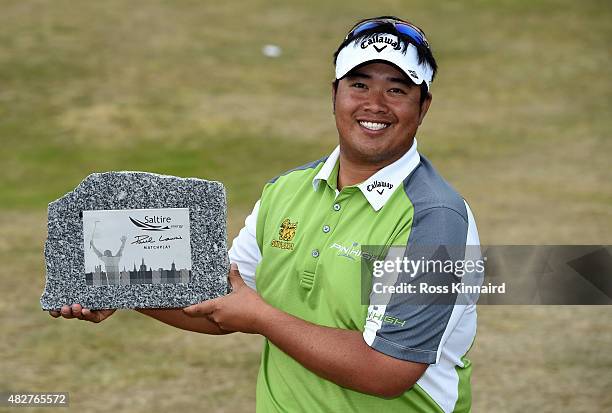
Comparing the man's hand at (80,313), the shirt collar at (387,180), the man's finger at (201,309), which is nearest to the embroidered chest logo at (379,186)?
the shirt collar at (387,180)

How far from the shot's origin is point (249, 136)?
1955 cm

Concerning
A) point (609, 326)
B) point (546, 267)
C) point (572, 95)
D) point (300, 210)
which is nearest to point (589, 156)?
point (572, 95)

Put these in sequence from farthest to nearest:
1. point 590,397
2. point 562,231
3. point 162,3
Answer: point 162,3 → point 562,231 → point 590,397

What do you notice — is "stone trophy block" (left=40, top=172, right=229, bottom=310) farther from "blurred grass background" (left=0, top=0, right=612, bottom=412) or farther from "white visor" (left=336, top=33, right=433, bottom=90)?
"blurred grass background" (left=0, top=0, right=612, bottom=412)

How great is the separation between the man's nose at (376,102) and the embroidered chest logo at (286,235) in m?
0.53

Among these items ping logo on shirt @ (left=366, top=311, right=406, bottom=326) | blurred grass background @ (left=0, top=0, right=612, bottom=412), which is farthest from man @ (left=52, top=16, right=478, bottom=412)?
blurred grass background @ (left=0, top=0, right=612, bottom=412)

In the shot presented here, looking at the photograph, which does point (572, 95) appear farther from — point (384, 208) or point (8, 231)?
point (384, 208)

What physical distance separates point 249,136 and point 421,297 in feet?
53.0

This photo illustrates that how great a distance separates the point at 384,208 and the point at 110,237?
1.04 m

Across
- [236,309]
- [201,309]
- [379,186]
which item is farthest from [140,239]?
[379,186]

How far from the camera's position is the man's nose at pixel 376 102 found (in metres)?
3.82

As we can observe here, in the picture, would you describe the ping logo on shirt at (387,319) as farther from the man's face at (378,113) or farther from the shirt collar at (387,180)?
the man's face at (378,113)

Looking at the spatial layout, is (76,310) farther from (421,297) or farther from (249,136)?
(249,136)

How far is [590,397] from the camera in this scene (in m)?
8.98
